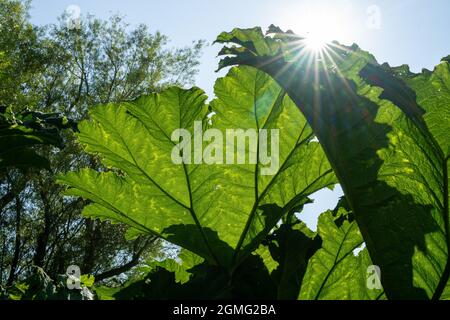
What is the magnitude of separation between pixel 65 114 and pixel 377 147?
1711 cm

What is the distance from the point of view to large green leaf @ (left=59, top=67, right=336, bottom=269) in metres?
1.91

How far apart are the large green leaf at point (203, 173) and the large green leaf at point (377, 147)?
1.56ft

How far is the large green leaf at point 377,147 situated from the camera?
1.29 metres

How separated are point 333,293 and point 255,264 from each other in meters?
0.34

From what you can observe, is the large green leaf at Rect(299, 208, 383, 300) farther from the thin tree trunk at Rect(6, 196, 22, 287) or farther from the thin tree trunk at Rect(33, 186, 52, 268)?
the thin tree trunk at Rect(6, 196, 22, 287)

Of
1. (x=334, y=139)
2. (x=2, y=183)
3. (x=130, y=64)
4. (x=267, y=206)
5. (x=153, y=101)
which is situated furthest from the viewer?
(x=130, y=64)

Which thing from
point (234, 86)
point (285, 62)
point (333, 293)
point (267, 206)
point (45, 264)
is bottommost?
point (333, 293)

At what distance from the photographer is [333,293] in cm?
186

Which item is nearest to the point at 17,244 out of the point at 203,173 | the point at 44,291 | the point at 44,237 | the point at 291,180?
the point at 44,237

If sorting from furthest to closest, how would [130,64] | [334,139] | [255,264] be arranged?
[130,64], [255,264], [334,139]

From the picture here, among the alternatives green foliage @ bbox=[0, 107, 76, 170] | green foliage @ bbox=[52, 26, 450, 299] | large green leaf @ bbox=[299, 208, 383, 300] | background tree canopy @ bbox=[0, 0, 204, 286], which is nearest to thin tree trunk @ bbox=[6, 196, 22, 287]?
background tree canopy @ bbox=[0, 0, 204, 286]

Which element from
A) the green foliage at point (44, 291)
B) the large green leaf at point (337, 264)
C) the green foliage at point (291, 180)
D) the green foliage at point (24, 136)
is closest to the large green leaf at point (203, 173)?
the green foliage at point (291, 180)

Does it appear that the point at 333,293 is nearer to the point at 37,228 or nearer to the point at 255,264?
the point at 255,264

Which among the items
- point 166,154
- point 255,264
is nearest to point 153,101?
point 166,154
